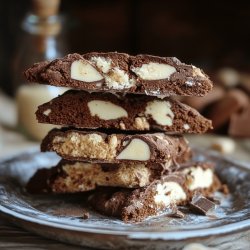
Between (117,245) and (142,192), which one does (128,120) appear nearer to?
(142,192)

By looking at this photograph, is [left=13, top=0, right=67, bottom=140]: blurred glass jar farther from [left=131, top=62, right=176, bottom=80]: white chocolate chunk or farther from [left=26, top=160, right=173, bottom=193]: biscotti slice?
[left=131, top=62, right=176, bottom=80]: white chocolate chunk

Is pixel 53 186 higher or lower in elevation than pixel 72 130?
lower

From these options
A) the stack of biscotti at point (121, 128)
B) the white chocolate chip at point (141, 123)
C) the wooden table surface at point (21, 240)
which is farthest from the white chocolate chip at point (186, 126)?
the wooden table surface at point (21, 240)

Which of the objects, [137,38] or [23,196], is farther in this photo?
[137,38]

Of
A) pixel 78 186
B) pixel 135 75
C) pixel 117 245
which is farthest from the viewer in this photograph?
pixel 78 186

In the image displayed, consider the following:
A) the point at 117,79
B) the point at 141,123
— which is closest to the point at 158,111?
the point at 141,123

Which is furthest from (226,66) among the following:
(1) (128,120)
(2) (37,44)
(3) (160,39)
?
(1) (128,120)
